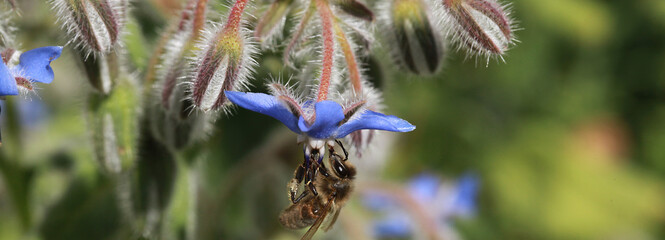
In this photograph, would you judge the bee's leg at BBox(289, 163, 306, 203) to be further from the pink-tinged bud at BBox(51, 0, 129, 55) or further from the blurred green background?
the blurred green background

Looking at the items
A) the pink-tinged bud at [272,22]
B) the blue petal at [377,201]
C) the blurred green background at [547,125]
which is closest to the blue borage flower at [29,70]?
the pink-tinged bud at [272,22]

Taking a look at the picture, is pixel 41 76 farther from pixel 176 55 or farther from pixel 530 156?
pixel 530 156

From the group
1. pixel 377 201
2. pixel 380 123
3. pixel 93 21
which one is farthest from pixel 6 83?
pixel 377 201

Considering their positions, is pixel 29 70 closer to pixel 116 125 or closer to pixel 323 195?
pixel 116 125

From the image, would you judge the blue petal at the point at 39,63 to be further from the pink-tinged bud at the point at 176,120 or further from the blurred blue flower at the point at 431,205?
the blurred blue flower at the point at 431,205

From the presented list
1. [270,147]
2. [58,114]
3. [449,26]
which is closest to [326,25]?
[449,26]

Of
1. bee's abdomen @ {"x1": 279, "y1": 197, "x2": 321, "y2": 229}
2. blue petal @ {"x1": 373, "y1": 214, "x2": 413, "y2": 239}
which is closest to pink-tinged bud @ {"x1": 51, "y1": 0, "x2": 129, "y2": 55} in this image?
bee's abdomen @ {"x1": 279, "y1": 197, "x2": 321, "y2": 229}
